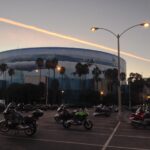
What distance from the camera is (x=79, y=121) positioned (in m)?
22.2

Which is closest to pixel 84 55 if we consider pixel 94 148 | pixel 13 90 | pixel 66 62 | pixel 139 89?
pixel 66 62

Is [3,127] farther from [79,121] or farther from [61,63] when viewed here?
[61,63]

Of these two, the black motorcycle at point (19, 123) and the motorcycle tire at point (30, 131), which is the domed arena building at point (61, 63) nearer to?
the black motorcycle at point (19, 123)

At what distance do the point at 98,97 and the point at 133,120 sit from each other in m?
97.6

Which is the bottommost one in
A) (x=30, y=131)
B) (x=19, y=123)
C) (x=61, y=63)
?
(x=30, y=131)

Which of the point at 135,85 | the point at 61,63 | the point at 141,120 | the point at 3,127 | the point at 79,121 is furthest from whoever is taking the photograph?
the point at 61,63

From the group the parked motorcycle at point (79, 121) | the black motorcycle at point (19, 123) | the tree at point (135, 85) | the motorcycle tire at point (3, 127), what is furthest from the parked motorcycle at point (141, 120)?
the tree at point (135, 85)

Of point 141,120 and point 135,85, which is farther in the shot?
point 135,85

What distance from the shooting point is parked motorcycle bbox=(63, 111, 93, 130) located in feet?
71.9

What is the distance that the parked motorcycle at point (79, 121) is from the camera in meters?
21.9

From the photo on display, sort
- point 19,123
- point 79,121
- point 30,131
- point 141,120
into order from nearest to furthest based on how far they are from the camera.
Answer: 1. point 30,131
2. point 19,123
3. point 79,121
4. point 141,120

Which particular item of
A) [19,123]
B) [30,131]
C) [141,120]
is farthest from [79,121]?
[19,123]

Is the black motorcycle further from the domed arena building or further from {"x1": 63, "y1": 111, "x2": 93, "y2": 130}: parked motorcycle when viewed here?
the domed arena building

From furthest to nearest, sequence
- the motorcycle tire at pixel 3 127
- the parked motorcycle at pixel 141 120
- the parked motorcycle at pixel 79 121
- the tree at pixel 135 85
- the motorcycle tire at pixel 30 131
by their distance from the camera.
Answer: the tree at pixel 135 85, the parked motorcycle at pixel 141 120, the parked motorcycle at pixel 79 121, the motorcycle tire at pixel 3 127, the motorcycle tire at pixel 30 131
